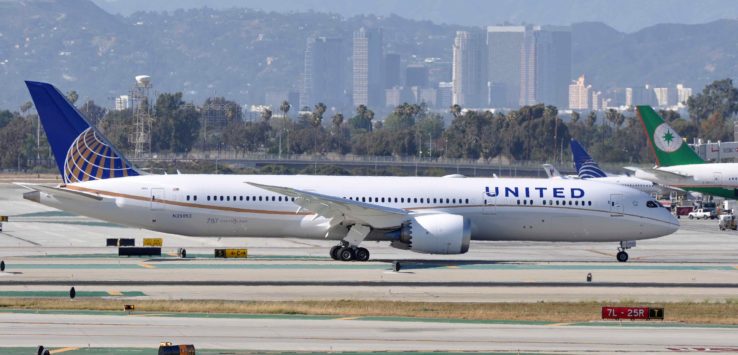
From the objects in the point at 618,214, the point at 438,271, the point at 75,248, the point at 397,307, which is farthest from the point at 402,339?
the point at 75,248

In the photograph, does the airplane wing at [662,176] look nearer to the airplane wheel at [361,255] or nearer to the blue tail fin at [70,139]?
the airplane wheel at [361,255]

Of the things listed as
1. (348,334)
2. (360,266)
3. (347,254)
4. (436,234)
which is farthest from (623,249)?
(348,334)

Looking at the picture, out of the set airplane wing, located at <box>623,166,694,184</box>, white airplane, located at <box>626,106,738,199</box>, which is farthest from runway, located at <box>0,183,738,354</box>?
white airplane, located at <box>626,106,738,199</box>

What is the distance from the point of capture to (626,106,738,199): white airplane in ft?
312

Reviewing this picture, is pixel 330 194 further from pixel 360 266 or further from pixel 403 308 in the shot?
pixel 403 308

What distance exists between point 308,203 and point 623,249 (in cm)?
1504

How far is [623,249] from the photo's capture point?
60.3m

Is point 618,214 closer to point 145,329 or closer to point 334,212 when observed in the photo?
point 334,212

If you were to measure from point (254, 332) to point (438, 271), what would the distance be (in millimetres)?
17935

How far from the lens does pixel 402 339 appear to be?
3469 centimetres

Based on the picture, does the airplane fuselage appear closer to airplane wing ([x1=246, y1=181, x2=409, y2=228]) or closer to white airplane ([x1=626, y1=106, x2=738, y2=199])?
airplane wing ([x1=246, y1=181, x2=409, y2=228])

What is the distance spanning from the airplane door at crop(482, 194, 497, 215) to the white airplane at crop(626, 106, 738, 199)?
1547 inches

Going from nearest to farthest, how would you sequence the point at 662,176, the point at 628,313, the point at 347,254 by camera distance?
the point at 628,313 → the point at 347,254 → the point at 662,176

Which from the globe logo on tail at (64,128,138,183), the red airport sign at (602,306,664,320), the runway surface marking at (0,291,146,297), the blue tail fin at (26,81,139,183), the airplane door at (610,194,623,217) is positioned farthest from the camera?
the airplane door at (610,194,623,217)
